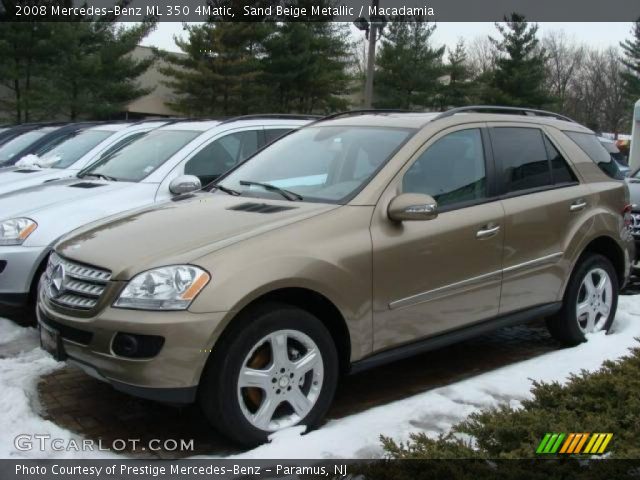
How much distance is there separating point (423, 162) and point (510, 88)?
115 feet

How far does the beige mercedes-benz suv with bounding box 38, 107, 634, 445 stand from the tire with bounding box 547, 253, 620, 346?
2cm

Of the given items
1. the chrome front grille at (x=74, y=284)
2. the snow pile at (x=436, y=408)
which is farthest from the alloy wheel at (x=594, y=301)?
the chrome front grille at (x=74, y=284)

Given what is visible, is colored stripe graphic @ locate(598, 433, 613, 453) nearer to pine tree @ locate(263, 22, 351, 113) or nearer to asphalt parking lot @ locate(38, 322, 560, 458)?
asphalt parking lot @ locate(38, 322, 560, 458)

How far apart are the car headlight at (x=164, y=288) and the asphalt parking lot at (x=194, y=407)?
83 cm

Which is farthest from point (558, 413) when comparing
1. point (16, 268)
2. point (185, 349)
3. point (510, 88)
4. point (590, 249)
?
point (510, 88)

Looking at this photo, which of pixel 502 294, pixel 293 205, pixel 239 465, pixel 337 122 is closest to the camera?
pixel 239 465

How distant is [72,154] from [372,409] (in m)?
6.34

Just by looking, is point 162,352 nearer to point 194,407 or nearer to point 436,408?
point 194,407

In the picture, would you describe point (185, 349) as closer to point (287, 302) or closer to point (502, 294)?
point (287, 302)

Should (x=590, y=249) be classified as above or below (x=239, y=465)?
above

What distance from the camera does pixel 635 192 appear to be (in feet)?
27.9

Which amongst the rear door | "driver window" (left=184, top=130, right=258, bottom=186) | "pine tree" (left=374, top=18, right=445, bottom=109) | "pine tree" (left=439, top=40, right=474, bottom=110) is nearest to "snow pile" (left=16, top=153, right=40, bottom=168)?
"driver window" (left=184, top=130, right=258, bottom=186)

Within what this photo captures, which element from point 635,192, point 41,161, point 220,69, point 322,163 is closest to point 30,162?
point 41,161

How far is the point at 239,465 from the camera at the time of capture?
3467 millimetres
